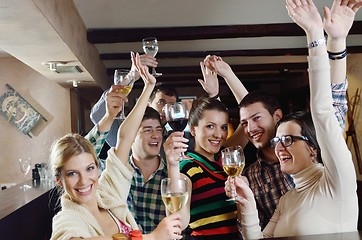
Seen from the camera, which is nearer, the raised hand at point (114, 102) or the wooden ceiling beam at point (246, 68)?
the raised hand at point (114, 102)

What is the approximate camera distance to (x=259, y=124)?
204cm

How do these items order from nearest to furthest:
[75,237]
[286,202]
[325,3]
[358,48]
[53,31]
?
1. [75,237]
2. [286,202]
3. [53,31]
4. [325,3]
5. [358,48]

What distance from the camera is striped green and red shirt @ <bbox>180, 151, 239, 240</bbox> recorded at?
1778 millimetres

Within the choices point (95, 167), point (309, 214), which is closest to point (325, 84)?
point (309, 214)

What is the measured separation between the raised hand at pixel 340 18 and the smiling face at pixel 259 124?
0.61 metres

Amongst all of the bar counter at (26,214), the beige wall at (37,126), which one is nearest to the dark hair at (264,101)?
the bar counter at (26,214)

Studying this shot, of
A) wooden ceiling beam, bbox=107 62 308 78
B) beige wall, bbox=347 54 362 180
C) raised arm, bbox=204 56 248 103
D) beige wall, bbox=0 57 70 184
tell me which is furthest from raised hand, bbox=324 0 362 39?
wooden ceiling beam, bbox=107 62 308 78

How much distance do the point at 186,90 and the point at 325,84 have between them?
8.47 metres

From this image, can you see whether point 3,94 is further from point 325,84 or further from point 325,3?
point 325,84

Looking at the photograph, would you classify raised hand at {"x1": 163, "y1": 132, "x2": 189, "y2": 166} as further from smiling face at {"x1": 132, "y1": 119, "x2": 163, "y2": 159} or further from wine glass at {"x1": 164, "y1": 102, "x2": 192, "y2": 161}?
smiling face at {"x1": 132, "y1": 119, "x2": 163, "y2": 159}

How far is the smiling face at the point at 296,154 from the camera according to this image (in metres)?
1.59

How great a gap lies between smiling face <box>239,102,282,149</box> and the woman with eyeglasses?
1.18 ft

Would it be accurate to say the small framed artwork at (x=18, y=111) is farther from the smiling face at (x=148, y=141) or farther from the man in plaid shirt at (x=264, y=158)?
the man in plaid shirt at (x=264, y=158)

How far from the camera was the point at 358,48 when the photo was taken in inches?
236
